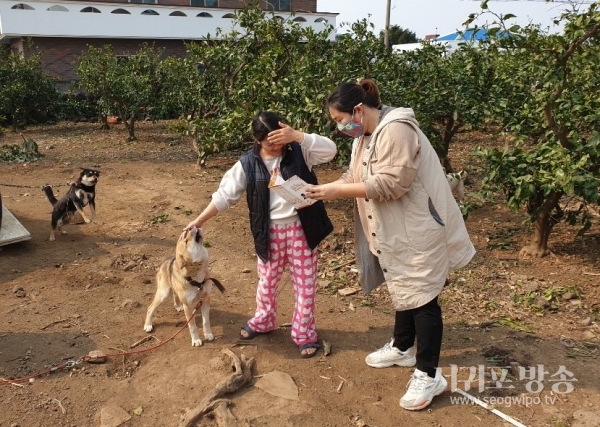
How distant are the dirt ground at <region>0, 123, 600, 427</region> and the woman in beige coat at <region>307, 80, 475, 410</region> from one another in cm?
55

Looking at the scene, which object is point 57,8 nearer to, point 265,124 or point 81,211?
point 81,211

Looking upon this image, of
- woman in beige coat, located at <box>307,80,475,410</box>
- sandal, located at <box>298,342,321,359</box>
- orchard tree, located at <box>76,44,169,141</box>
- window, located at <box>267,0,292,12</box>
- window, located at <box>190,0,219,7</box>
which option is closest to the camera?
woman in beige coat, located at <box>307,80,475,410</box>

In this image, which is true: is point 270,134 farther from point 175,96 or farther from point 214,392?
point 175,96

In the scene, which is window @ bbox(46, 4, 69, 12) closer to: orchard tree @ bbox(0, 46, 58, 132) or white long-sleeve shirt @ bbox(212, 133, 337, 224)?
orchard tree @ bbox(0, 46, 58, 132)

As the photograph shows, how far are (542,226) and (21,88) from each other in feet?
48.2

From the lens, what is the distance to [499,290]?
502 cm

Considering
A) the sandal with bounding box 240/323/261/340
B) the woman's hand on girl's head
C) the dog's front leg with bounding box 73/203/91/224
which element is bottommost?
the sandal with bounding box 240/323/261/340

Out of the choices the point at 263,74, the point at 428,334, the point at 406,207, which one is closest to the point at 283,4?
the point at 263,74

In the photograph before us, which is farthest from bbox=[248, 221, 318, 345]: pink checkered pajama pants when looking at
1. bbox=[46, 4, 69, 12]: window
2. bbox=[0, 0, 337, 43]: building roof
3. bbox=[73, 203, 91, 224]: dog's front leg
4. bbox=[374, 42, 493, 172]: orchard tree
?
bbox=[46, 4, 69, 12]: window

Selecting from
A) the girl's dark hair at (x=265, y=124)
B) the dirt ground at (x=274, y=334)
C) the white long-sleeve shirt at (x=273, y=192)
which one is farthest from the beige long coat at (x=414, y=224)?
the dirt ground at (x=274, y=334)

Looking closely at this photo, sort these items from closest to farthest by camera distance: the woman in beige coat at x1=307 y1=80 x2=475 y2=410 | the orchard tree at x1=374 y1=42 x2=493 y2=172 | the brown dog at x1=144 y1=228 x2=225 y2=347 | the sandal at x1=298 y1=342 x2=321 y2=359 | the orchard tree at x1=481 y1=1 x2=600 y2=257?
the woman in beige coat at x1=307 y1=80 x2=475 y2=410 < the brown dog at x1=144 y1=228 x2=225 y2=347 < the sandal at x1=298 y1=342 x2=321 y2=359 < the orchard tree at x1=481 y1=1 x2=600 y2=257 < the orchard tree at x1=374 y1=42 x2=493 y2=172

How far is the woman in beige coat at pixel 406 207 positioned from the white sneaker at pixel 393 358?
1.30ft

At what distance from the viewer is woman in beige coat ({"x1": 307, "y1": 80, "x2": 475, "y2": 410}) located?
283 cm

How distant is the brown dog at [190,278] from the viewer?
3.66 meters
